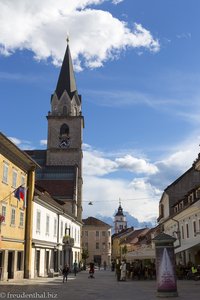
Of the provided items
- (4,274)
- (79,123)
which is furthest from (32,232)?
(79,123)

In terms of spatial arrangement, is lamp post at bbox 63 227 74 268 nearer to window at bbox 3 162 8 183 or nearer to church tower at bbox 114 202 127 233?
window at bbox 3 162 8 183

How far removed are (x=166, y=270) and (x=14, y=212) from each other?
16.7 metres

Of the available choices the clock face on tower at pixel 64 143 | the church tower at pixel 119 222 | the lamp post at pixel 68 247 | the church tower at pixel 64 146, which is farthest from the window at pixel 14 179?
the church tower at pixel 119 222

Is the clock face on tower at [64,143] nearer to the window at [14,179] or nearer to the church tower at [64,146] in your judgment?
the church tower at [64,146]

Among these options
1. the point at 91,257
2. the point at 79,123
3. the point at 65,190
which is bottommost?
the point at 91,257

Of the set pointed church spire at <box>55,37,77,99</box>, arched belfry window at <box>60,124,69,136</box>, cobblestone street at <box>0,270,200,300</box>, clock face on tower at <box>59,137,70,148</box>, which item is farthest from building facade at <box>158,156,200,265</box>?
pointed church spire at <box>55,37,77,99</box>

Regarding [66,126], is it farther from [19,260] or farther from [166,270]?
[166,270]

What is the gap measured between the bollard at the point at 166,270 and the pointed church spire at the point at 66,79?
246ft

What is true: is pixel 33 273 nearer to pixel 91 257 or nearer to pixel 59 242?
pixel 59 242

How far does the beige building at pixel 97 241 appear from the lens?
372ft

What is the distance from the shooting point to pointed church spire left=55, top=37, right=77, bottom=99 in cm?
9200

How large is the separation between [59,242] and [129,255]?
1395 cm

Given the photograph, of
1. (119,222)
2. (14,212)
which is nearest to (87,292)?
(14,212)

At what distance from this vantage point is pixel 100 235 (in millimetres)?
113812
